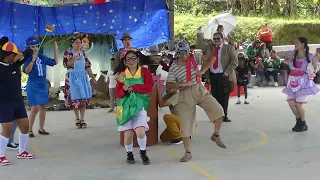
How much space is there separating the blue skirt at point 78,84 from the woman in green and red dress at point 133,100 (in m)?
2.27

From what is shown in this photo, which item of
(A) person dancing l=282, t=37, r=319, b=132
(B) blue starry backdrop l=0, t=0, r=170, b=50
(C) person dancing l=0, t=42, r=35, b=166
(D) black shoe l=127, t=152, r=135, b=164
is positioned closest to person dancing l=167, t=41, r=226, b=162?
(D) black shoe l=127, t=152, r=135, b=164

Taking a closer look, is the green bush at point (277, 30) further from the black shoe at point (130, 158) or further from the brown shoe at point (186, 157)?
the black shoe at point (130, 158)

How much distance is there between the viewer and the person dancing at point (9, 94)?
19.4ft

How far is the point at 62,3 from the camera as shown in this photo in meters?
11.5

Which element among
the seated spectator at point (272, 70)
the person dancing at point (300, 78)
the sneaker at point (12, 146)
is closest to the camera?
the sneaker at point (12, 146)

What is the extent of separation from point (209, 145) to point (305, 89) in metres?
1.93

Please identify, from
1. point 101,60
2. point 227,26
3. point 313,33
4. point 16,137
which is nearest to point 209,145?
point 16,137

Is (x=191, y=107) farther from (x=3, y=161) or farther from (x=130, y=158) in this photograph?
(x=3, y=161)

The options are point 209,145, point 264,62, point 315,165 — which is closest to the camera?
point 315,165

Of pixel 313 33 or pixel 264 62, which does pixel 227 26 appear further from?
pixel 313 33

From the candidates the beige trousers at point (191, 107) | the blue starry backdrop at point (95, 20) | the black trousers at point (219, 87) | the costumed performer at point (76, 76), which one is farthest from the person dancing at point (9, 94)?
the blue starry backdrop at point (95, 20)

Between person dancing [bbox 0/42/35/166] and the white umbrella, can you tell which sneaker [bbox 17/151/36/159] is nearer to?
person dancing [bbox 0/42/35/166]

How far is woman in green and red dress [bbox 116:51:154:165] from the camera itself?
230 inches

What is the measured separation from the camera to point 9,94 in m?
5.98
